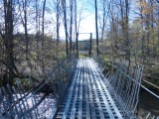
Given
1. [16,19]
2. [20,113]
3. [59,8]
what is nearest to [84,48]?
[59,8]

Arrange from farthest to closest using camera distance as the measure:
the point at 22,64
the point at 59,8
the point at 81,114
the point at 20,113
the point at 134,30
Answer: the point at 59,8 → the point at 134,30 → the point at 22,64 → the point at 81,114 → the point at 20,113

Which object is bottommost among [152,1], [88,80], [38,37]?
[88,80]

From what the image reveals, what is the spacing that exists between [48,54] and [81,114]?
6.46m

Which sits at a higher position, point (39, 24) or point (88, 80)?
point (39, 24)

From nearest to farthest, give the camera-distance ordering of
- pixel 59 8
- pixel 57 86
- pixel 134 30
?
pixel 57 86
pixel 134 30
pixel 59 8

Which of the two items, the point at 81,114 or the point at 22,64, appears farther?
the point at 22,64

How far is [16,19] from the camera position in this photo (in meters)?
7.36

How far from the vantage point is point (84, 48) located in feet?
133

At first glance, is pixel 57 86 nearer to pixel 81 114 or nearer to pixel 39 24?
pixel 81 114

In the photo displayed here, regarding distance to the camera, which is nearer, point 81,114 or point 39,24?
point 81,114

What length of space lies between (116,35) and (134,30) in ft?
5.62

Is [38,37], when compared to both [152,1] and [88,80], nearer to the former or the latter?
[88,80]

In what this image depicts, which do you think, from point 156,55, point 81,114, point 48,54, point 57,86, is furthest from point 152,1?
point 48,54

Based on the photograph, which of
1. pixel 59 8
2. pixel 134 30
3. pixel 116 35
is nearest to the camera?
pixel 134 30
